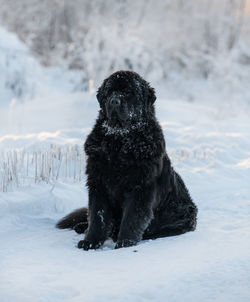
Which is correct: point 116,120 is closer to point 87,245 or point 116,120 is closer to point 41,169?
point 87,245

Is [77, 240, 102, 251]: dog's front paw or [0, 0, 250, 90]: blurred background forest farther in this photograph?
[0, 0, 250, 90]: blurred background forest

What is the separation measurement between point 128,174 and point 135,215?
336 millimetres

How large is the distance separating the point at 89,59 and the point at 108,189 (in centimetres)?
1206

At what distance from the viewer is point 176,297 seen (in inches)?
86.0

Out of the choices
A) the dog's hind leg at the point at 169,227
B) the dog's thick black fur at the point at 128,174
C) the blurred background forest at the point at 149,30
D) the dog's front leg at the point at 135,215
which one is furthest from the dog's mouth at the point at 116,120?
the blurred background forest at the point at 149,30

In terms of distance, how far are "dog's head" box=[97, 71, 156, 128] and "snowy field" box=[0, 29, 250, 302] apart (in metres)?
1.06

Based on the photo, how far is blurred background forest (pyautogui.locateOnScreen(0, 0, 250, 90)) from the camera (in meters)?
17.6

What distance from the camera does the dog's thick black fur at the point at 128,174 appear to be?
11.3ft

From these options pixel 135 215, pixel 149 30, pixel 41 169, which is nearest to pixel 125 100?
pixel 135 215

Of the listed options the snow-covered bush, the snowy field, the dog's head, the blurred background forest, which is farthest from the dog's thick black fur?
the blurred background forest

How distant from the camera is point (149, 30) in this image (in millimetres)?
21531

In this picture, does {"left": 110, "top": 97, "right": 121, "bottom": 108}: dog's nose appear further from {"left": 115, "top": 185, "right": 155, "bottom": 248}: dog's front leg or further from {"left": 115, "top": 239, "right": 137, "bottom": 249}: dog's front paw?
{"left": 115, "top": 239, "right": 137, "bottom": 249}: dog's front paw

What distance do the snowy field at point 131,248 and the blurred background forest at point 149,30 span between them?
8832 millimetres

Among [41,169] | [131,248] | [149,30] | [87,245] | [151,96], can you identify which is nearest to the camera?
[131,248]
